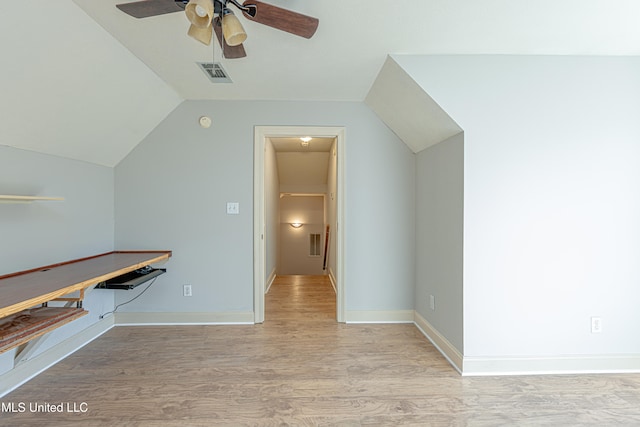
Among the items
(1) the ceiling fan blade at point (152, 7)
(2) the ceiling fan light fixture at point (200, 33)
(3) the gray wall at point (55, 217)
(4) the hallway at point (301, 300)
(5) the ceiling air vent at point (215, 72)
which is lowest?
(4) the hallway at point (301, 300)

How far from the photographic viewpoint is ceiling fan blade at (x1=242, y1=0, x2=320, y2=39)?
1401 millimetres

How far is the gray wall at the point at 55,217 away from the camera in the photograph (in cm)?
199

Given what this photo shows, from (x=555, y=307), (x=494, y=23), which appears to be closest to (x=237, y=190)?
(x=494, y=23)

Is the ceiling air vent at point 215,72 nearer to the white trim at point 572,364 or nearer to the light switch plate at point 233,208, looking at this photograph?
the light switch plate at point 233,208

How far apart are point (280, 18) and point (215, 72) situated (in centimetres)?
125

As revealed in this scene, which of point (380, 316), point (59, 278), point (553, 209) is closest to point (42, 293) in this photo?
point (59, 278)

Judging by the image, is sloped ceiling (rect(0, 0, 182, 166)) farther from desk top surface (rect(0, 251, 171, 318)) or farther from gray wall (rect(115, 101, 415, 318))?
desk top surface (rect(0, 251, 171, 318))

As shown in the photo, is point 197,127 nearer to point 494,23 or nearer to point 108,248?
point 108,248

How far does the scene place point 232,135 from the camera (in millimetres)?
3080

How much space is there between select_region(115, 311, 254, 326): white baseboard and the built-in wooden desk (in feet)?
2.80

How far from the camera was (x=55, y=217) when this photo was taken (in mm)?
2348

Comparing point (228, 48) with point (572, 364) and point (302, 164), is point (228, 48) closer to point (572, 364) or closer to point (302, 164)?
point (572, 364)

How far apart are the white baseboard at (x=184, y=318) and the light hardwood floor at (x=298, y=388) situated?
0.84 feet

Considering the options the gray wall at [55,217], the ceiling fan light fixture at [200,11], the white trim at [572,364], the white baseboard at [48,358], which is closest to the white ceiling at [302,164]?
the gray wall at [55,217]
